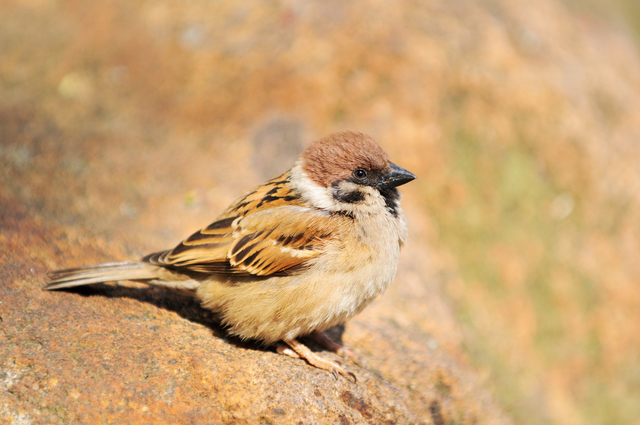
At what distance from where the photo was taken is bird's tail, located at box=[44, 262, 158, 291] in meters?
4.32

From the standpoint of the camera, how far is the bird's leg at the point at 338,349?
462 cm

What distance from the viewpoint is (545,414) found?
21.2 feet

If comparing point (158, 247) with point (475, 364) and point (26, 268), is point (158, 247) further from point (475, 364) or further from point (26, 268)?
point (475, 364)

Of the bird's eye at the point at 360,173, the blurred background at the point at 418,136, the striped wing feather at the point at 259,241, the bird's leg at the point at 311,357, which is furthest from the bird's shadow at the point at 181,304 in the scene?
the bird's eye at the point at 360,173

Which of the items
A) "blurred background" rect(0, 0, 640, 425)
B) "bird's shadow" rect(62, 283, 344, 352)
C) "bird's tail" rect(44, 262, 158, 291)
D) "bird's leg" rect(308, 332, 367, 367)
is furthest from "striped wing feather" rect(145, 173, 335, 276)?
"blurred background" rect(0, 0, 640, 425)

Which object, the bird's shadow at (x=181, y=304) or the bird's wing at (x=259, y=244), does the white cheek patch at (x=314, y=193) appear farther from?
the bird's shadow at (x=181, y=304)

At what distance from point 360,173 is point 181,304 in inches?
79.4

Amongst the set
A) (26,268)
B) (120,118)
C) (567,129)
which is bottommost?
(26,268)

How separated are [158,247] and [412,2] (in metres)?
5.72

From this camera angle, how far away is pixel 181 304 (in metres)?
4.86

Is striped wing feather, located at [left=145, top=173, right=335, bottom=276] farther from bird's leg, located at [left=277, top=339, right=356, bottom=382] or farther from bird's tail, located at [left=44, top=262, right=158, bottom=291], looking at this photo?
bird's leg, located at [left=277, top=339, right=356, bottom=382]

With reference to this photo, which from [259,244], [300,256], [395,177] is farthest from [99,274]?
[395,177]

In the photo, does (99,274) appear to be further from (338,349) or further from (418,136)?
(418,136)

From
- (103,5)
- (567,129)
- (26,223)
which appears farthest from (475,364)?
(103,5)
